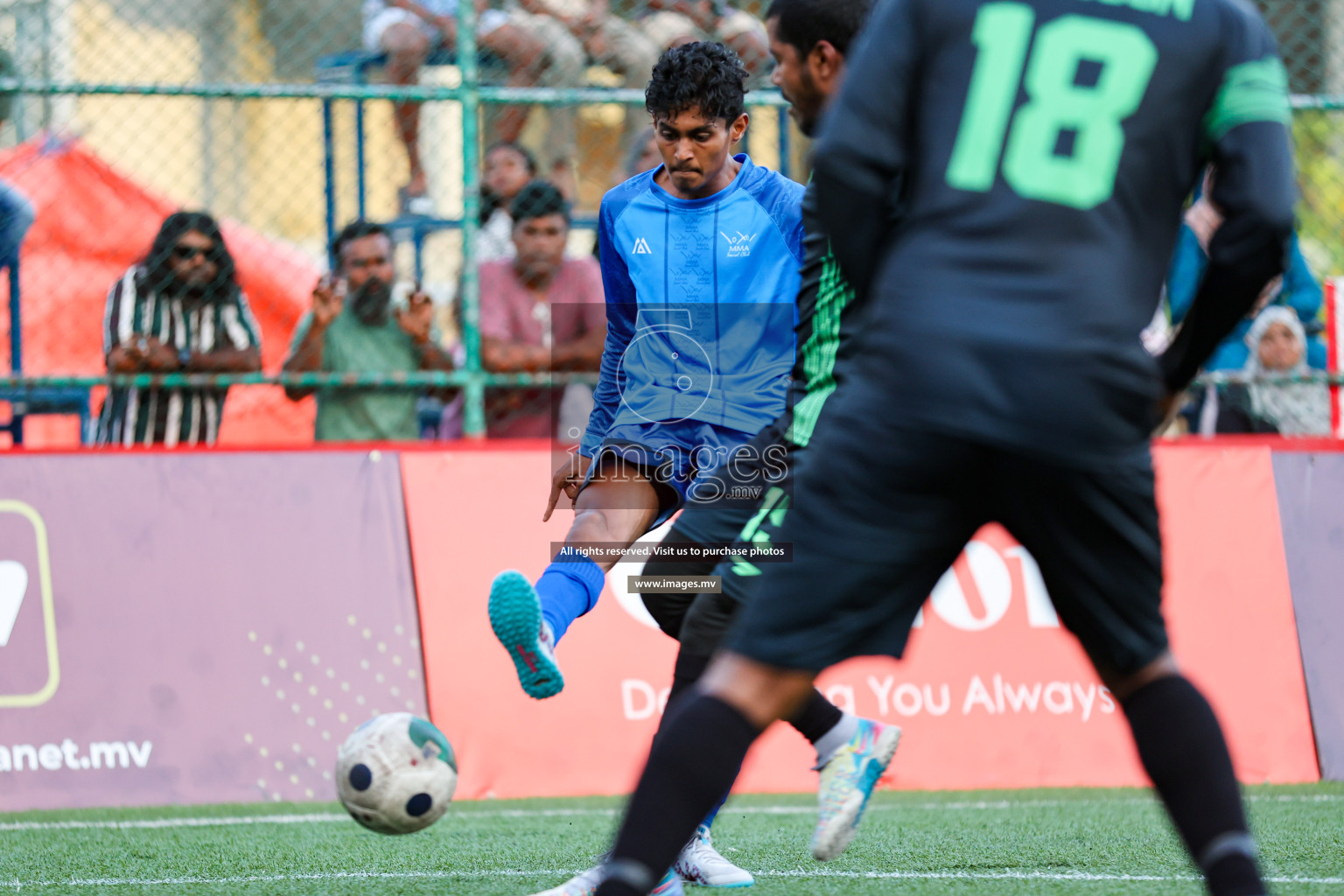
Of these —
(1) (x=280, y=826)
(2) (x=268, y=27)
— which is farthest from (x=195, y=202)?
(1) (x=280, y=826)

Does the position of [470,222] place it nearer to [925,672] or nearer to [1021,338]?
[925,672]

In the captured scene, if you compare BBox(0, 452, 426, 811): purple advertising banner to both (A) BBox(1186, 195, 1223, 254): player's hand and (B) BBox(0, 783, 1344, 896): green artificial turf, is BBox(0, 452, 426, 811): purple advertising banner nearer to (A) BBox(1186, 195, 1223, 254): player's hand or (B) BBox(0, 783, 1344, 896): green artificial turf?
(B) BBox(0, 783, 1344, 896): green artificial turf

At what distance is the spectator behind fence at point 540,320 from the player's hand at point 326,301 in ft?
2.23

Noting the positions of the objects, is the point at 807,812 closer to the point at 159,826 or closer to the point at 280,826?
the point at 280,826

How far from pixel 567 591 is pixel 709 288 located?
2.93 feet

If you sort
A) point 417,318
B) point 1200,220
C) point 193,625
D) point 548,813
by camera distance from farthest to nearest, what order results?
1. point 1200,220
2. point 417,318
3. point 193,625
4. point 548,813

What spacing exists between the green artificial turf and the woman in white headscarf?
6.54 feet

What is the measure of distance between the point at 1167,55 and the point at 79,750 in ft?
16.1

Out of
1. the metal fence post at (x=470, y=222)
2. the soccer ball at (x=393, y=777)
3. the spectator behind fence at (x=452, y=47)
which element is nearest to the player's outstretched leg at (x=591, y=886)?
the soccer ball at (x=393, y=777)

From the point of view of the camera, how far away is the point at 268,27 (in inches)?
433

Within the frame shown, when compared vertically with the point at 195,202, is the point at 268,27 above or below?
above

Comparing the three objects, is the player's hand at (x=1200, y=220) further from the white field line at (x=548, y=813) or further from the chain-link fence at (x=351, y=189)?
the white field line at (x=548, y=813)

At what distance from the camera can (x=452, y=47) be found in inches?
311

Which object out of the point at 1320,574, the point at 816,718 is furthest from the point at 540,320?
the point at 816,718
